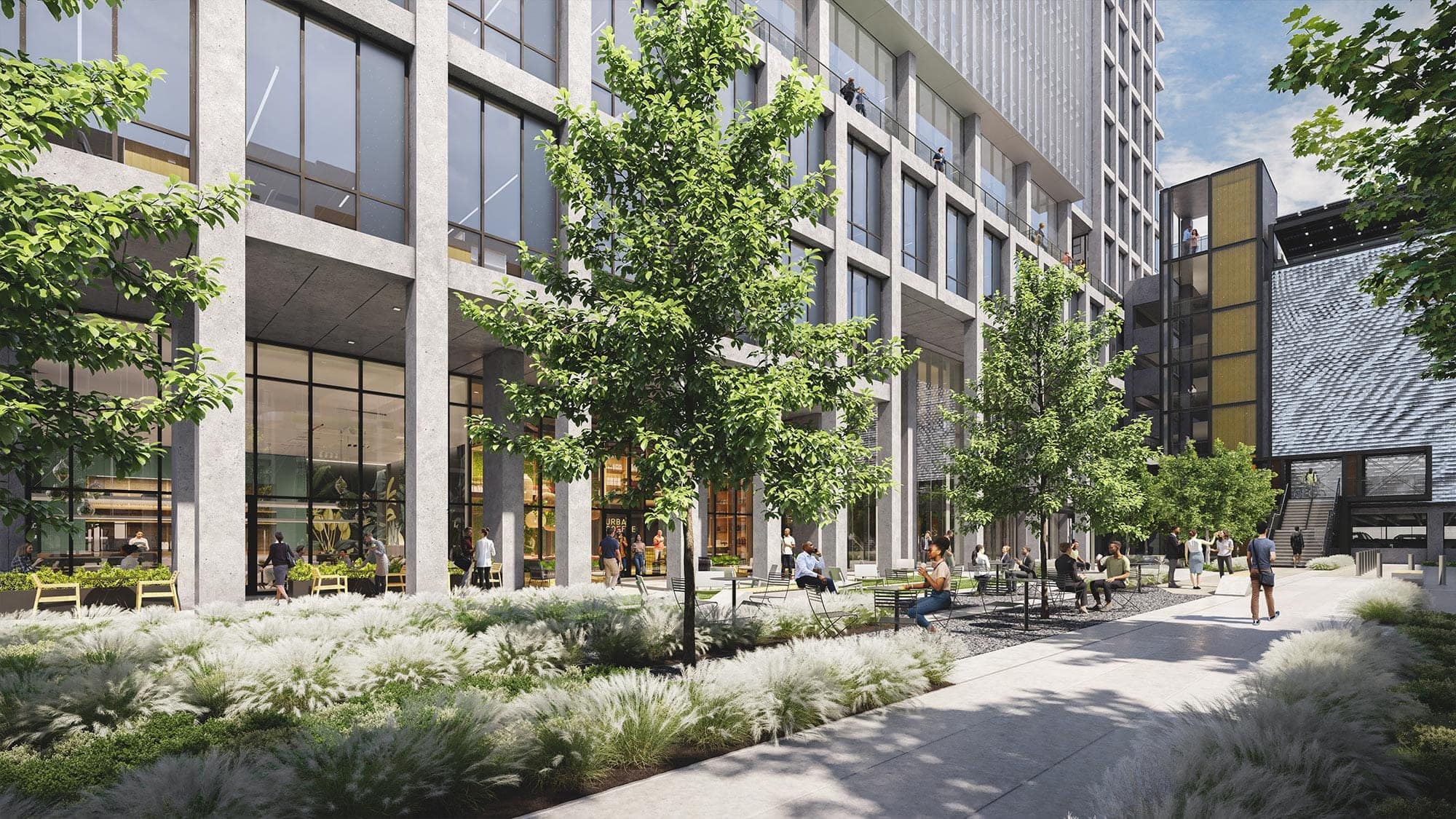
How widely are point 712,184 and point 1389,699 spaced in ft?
28.5

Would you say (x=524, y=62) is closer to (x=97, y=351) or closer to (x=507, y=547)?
(x=507, y=547)

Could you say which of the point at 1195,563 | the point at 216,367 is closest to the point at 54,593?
the point at 216,367

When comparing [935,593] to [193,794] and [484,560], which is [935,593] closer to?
[193,794]

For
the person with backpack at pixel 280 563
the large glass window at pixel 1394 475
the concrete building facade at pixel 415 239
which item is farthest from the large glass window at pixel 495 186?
the large glass window at pixel 1394 475

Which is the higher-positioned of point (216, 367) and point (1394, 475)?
point (216, 367)

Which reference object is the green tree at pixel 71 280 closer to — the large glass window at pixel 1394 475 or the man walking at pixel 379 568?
the man walking at pixel 379 568

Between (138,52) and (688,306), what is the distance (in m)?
12.8

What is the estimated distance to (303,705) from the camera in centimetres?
848

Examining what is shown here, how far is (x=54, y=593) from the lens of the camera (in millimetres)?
16828

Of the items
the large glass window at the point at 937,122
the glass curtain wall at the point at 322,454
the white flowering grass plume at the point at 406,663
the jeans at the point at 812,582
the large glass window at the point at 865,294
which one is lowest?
the jeans at the point at 812,582

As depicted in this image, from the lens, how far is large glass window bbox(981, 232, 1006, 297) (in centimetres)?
3922

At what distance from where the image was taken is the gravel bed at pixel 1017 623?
14.1m

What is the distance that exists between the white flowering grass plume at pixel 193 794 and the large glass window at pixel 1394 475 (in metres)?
58.6

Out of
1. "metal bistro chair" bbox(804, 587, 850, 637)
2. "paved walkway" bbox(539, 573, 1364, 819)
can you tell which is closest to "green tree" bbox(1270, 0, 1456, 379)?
"paved walkway" bbox(539, 573, 1364, 819)
